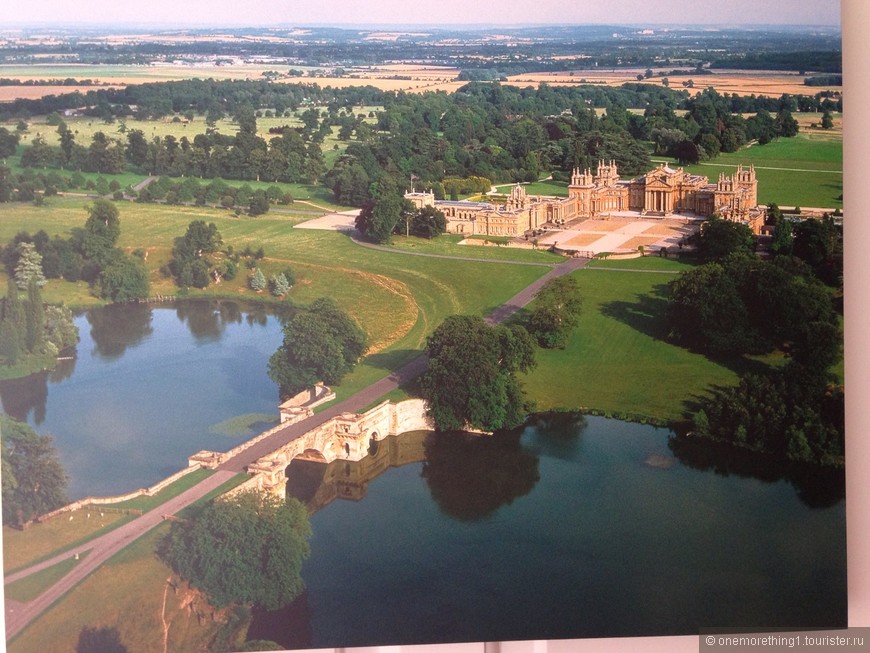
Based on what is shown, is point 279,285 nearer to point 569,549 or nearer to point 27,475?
point 27,475

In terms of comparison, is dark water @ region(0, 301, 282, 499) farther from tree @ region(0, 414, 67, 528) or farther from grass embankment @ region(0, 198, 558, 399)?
grass embankment @ region(0, 198, 558, 399)

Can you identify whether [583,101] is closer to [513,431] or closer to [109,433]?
[513,431]

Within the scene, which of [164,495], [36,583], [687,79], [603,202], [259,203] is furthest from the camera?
[603,202]

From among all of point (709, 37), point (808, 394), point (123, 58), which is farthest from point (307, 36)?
point (808, 394)

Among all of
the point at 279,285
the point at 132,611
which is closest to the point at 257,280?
the point at 279,285

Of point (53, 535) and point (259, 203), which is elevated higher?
point (259, 203)

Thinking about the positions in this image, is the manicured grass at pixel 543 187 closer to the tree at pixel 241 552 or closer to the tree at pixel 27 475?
the tree at pixel 241 552
